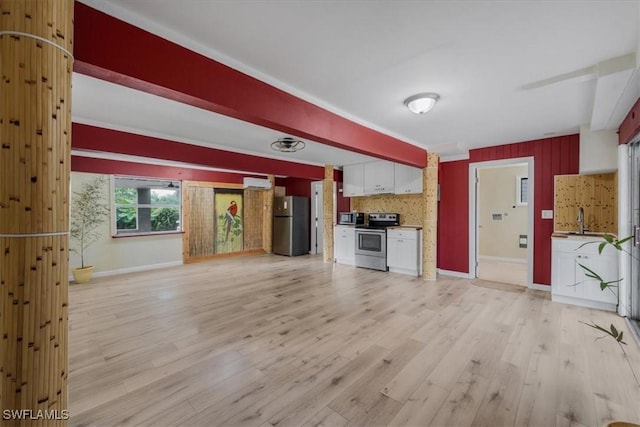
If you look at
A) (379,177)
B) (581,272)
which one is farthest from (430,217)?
(581,272)

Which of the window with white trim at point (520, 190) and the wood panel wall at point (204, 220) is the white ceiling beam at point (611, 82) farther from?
the wood panel wall at point (204, 220)

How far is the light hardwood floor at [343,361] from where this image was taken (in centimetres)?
174

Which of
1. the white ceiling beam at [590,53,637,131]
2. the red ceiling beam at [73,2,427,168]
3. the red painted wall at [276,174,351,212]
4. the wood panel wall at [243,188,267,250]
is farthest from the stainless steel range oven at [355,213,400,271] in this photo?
the white ceiling beam at [590,53,637,131]

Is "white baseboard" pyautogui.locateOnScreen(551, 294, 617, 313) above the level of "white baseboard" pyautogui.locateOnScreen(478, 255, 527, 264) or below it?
below

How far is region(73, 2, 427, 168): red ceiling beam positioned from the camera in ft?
5.04

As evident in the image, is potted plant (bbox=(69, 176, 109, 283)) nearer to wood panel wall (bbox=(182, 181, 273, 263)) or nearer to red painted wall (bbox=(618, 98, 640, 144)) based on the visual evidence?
wood panel wall (bbox=(182, 181, 273, 263))

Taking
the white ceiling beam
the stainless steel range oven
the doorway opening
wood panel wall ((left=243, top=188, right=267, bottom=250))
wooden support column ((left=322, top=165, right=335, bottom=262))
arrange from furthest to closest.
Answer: wood panel wall ((left=243, top=188, right=267, bottom=250))
wooden support column ((left=322, top=165, right=335, bottom=262))
the doorway opening
the stainless steel range oven
the white ceiling beam

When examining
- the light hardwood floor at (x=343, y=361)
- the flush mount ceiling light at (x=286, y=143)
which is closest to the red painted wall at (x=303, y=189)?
the flush mount ceiling light at (x=286, y=143)

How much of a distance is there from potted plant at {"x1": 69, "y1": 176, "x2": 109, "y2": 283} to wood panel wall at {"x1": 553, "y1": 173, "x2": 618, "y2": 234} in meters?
7.68

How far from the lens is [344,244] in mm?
6492

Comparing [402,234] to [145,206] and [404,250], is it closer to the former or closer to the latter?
[404,250]

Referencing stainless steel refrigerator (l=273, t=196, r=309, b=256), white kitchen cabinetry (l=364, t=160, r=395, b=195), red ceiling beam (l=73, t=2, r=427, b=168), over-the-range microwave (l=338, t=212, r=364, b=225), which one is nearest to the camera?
red ceiling beam (l=73, t=2, r=427, b=168)

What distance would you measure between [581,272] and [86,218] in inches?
301

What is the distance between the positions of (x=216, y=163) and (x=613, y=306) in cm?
580
